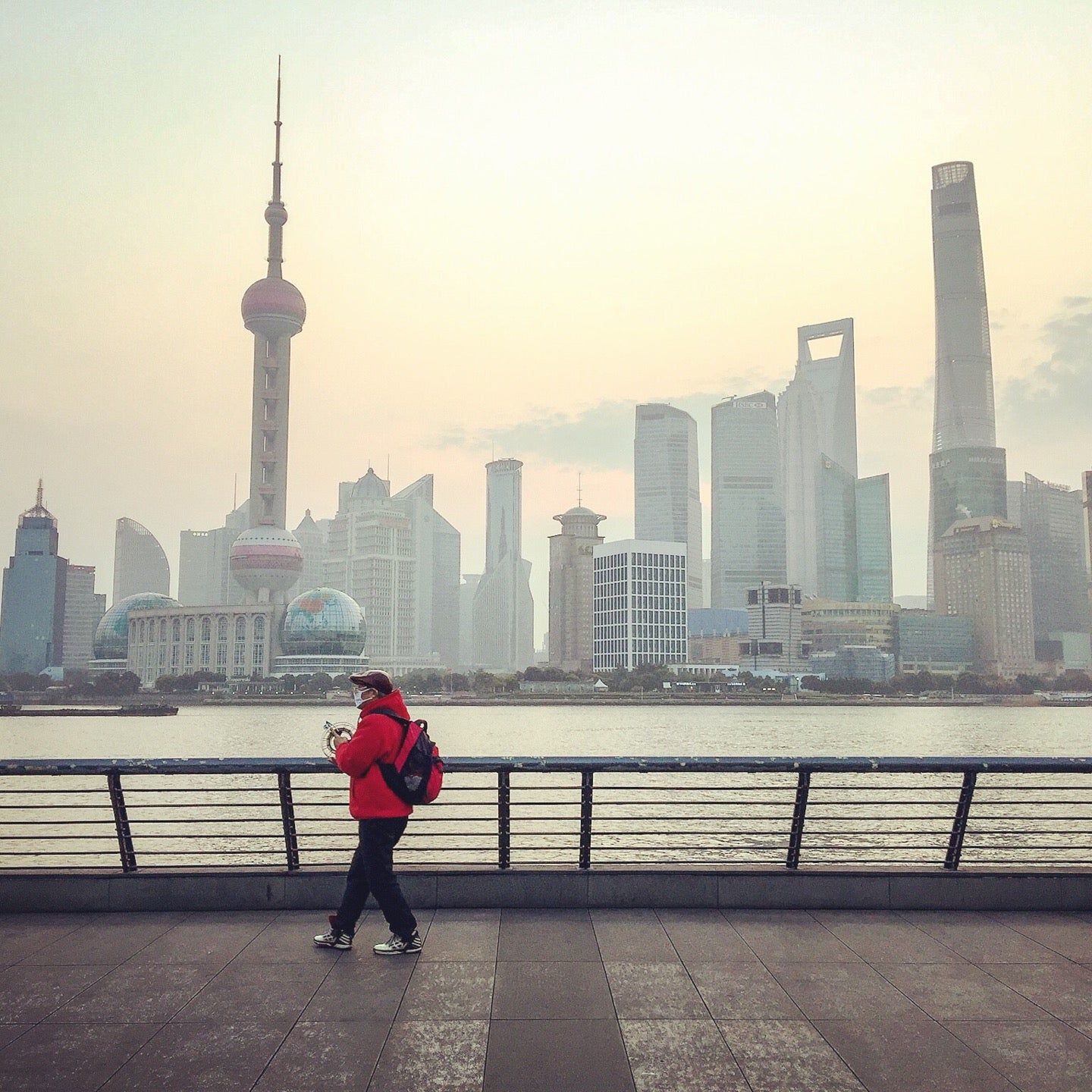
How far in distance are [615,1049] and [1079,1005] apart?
3.19 metres

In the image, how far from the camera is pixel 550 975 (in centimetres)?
703

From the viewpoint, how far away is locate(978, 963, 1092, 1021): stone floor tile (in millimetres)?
6496

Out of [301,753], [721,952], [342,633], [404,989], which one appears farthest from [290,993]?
[342,633]

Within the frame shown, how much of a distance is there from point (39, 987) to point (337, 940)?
204cm

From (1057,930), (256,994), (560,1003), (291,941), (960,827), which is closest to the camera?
(560,1003)

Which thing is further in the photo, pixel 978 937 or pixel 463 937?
pixel 978 937

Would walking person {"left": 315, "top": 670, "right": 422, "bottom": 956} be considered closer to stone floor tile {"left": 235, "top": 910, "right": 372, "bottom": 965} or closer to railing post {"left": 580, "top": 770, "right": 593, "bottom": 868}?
stone floor tile {"left": 235, "top": 910, "right": 372, "bottom": 965}

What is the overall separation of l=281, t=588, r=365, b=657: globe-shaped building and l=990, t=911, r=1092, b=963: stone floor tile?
179 m

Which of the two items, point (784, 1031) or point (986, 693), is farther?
point (986, 693)

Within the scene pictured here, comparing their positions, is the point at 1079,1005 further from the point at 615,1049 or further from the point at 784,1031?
the point at 615,1049

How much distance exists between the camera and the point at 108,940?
26.0ft

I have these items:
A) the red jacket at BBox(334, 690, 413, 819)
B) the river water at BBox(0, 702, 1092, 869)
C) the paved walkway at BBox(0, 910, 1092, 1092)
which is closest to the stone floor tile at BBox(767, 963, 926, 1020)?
the paved walkway at BBox(0, 910, 1092, 1092)

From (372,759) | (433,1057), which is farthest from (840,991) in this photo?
(372,759)

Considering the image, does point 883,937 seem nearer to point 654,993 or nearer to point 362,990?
point 654,993
